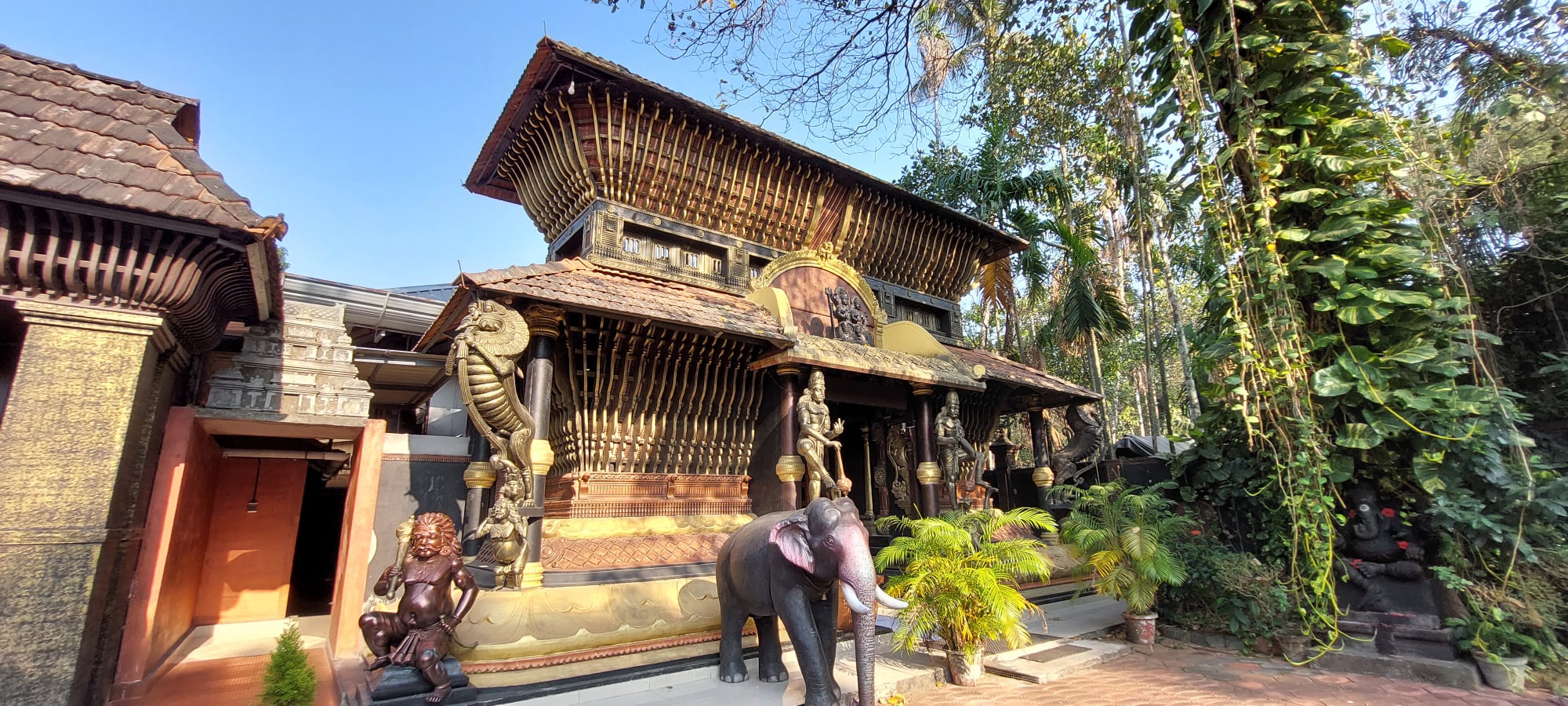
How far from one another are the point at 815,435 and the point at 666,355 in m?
1.81

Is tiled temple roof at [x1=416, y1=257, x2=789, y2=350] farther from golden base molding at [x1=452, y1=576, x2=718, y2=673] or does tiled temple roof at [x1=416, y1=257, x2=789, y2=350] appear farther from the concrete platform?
the concrete platform

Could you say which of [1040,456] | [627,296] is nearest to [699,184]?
[627,296]

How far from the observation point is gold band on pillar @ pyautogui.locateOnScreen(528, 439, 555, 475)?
17.2ft

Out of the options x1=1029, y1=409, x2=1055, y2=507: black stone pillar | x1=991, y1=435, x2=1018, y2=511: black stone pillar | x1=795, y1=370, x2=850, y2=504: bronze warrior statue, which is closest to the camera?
x1=795, y1=370, x2=850, y2=504: bronze warrior statue

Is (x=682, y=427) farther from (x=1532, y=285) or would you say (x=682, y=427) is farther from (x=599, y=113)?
(x=1532, y=285)

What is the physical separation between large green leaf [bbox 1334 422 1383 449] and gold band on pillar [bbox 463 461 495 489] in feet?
25.1

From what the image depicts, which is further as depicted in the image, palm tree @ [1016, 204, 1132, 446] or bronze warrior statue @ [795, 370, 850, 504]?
palm tree @ [1016, 204, 1132, 446]

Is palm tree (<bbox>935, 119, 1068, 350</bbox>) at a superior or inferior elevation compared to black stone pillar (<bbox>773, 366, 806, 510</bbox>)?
superior

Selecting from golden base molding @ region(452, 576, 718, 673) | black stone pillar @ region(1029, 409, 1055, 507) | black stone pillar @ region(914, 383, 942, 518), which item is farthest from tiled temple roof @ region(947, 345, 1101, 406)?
golden base molding @ region(452, 576, 718, 673)

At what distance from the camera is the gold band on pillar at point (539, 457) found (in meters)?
5.25

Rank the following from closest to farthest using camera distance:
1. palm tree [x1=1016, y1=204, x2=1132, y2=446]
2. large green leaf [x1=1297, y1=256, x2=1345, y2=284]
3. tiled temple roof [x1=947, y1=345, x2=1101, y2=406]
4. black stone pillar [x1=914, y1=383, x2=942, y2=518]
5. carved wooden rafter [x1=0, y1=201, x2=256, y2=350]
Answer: carved wooden rafter [x1=0, y1=201, x2=256, y2=350], large green leaf [x1=1297, y1=256, x2=1345, y2=284], black stone pillar [x1=914, y1=383, x2=942, y2=518], tiled temple roof [x1=947, y1=345, x2=1101, y2=406], palm tree [x1=1016, y1=204, x2=1132, y2=446]

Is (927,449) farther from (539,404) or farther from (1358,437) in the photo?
(539,404)

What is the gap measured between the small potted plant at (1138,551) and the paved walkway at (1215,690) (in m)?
0.80

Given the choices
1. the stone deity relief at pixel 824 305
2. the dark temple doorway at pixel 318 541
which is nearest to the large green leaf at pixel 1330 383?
the stone deity relief at pixel 824 305
